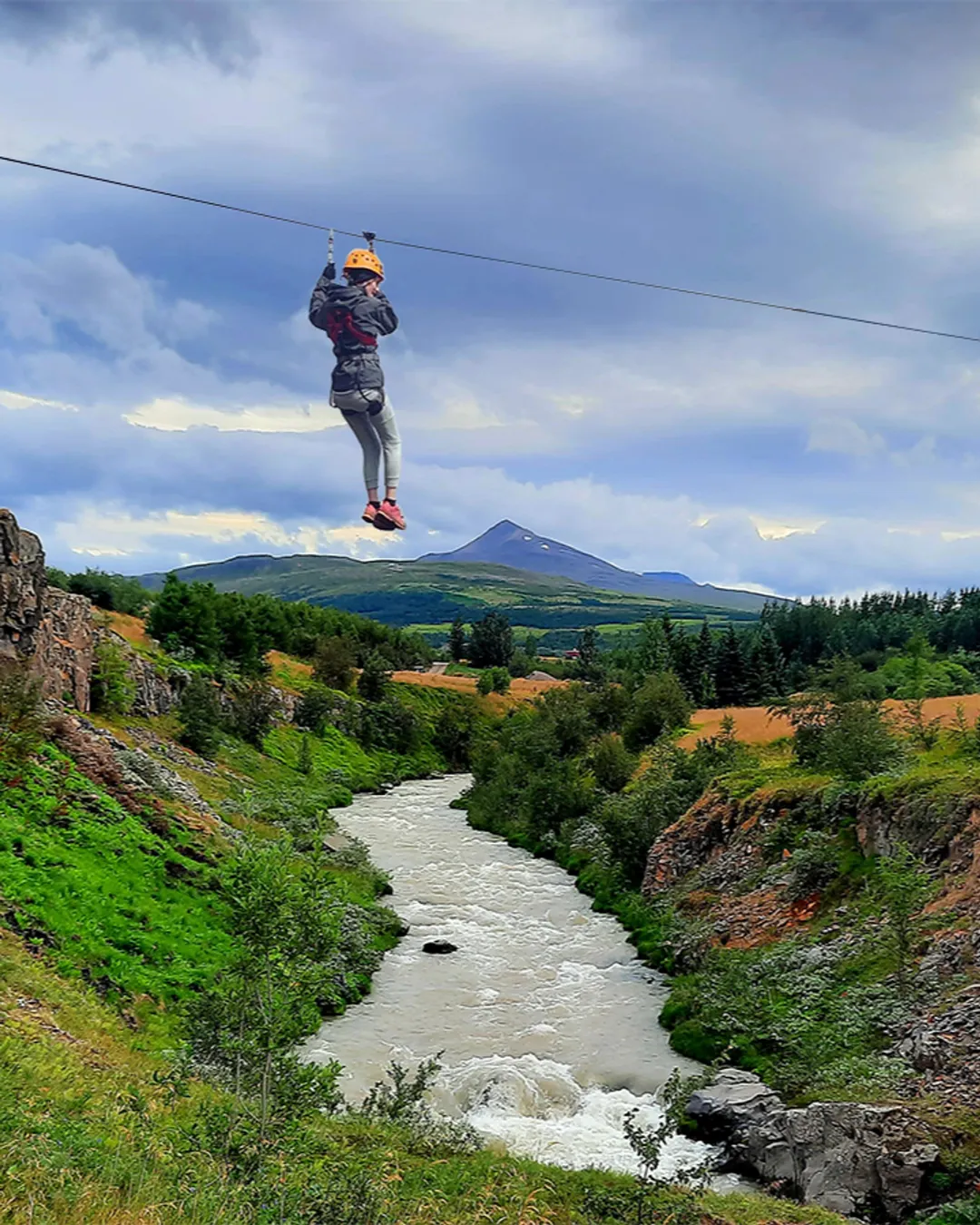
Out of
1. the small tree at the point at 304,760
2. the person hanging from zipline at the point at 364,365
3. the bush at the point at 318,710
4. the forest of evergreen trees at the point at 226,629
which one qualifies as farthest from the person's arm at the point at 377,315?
the small tree at the point at 304,760

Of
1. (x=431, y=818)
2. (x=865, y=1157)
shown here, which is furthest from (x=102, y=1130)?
(x=431, y=818)

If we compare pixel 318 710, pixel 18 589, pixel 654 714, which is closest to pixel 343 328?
pixel 318 710

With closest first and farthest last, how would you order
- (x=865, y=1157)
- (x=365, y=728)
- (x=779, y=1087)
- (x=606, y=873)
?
1. (x=865, y=1157)
2. (x=779, y=1087)
3. (x=606, y=873)
4. (x=365, y=728)

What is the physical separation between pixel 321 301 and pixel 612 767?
59.0 m

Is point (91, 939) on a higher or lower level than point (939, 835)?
lower

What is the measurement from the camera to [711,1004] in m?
20.9

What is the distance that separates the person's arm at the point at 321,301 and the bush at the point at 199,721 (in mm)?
48289

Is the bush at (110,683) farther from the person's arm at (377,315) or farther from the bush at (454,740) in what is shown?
the person's arm at (377,315)

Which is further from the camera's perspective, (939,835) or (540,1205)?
(939,835)

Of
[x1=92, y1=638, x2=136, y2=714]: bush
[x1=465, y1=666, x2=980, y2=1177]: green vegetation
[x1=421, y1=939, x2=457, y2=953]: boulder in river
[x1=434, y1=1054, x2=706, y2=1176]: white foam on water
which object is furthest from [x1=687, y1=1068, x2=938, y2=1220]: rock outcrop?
[x1=92, y1=638, x2=136, y2=714]: bush

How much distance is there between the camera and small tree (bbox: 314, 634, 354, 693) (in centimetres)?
7831

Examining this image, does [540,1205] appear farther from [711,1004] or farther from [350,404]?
[350,404]

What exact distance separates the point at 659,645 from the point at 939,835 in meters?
70.2

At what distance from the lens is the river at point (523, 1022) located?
1694cm
